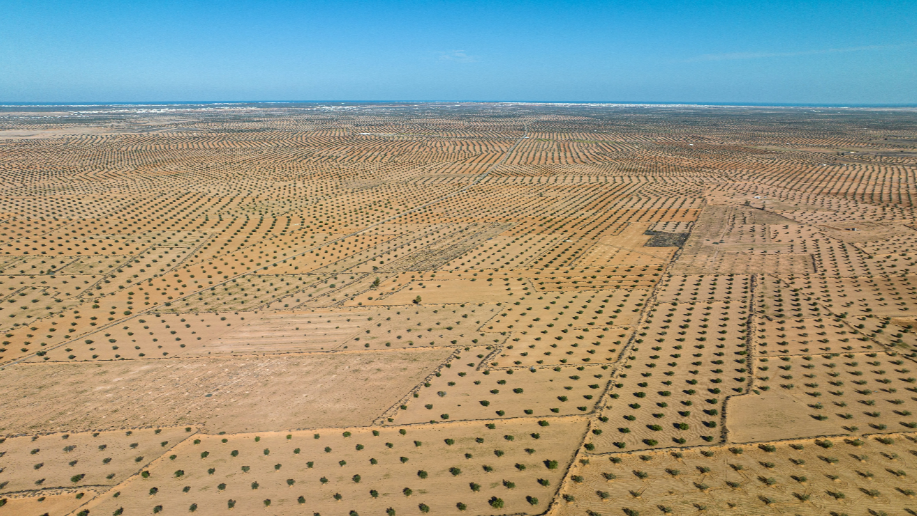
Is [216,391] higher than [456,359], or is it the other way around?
[456,359]

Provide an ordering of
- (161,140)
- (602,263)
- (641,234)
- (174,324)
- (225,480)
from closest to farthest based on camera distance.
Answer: (225,480), (174,324), (602,263), (641,234), (161,140)

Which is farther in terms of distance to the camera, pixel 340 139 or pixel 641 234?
pixel 340 139

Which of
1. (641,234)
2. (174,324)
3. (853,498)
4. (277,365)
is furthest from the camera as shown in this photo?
(641,234)

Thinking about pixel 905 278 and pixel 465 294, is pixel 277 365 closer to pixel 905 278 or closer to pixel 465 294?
pixel 465 294

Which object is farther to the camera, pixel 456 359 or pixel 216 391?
pixel 456 359

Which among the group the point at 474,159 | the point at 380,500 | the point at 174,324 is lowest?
the point at 380,500

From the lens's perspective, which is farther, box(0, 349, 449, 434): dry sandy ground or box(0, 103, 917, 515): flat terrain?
box(0, 349, 449, 434): dry sandy ground

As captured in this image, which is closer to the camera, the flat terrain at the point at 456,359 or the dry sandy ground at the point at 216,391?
the flat terrain at the point at 456,359

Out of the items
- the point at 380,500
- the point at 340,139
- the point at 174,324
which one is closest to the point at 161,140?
the point at 340,139
